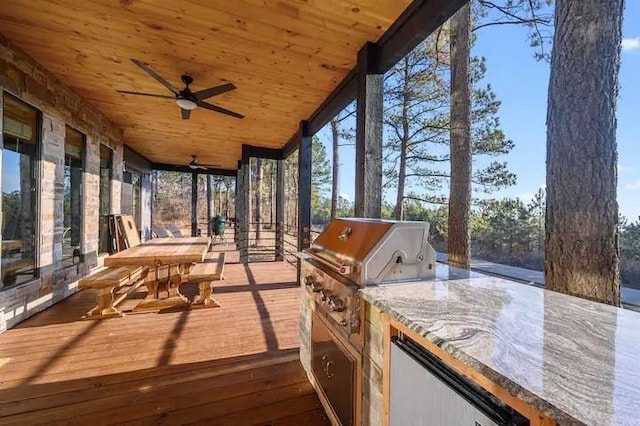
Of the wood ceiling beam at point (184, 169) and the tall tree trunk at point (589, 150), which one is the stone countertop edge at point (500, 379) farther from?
the wood ceiling beam at point (184, 169)

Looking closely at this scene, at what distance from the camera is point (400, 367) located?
0.96m

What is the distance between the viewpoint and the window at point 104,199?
185 inches

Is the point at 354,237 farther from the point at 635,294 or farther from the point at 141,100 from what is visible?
the point at 635,294

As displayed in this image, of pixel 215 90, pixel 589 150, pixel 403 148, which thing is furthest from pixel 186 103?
pixel 403 148

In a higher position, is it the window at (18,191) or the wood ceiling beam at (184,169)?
the wood ceiling beam at (184,169)

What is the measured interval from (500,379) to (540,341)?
0.78ft

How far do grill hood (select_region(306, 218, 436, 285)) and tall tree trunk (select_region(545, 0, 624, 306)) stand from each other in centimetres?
66

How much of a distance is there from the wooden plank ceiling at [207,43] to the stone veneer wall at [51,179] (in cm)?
18

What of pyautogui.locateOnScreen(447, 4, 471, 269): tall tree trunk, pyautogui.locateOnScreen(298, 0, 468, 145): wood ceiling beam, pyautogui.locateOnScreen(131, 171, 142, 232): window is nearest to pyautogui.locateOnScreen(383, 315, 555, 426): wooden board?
pyautogui.locateOnScreen(298, 0, 468, 145): wood ceiling beam

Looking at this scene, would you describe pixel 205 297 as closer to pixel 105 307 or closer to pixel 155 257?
pixel 155 257

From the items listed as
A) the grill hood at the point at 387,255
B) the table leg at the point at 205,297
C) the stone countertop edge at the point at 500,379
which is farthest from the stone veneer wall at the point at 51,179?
the stone countertop edge at the point at 500,379

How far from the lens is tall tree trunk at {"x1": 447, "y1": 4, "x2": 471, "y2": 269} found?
3920mm

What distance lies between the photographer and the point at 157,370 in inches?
80.0

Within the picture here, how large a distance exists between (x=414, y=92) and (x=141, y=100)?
5651 mm
